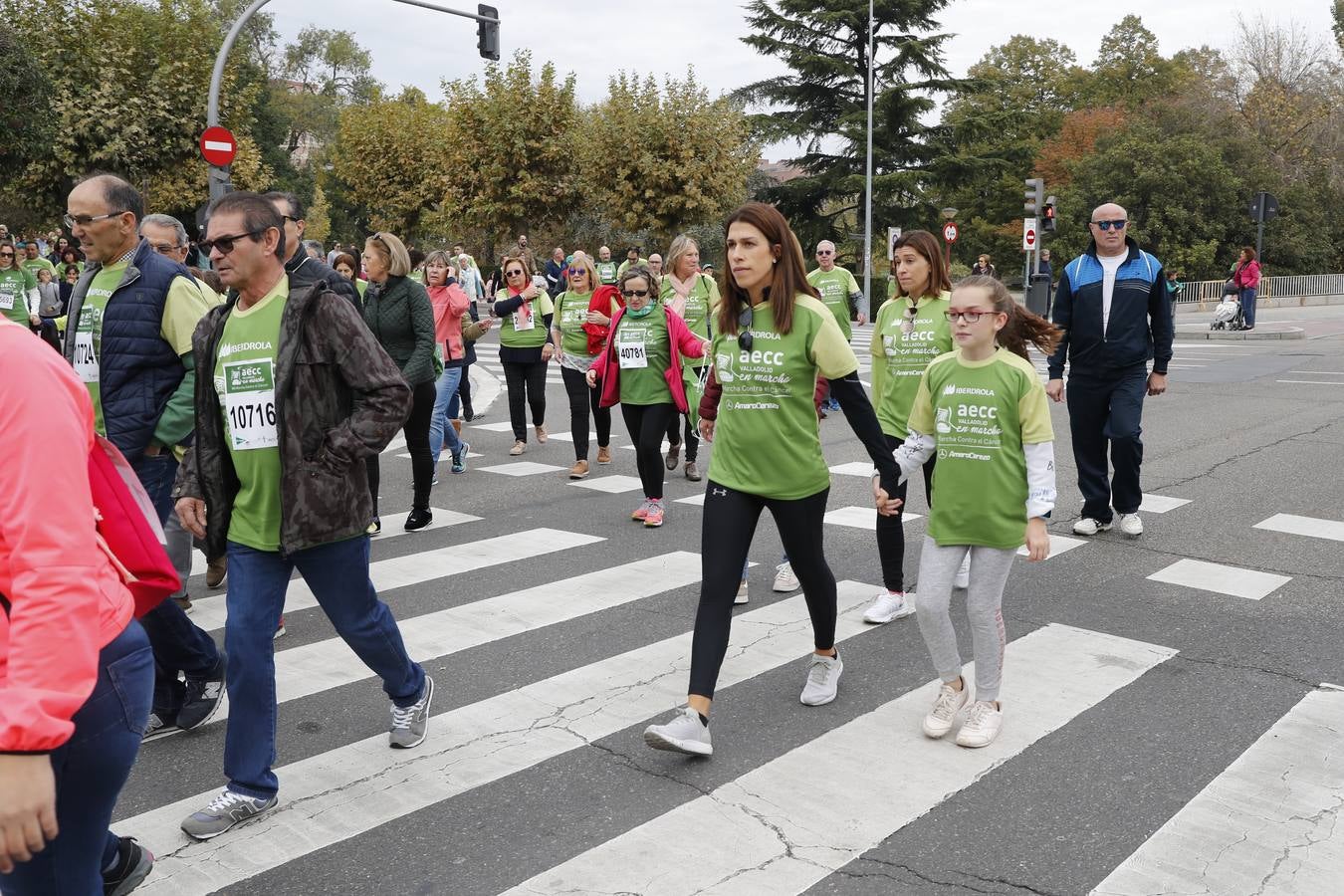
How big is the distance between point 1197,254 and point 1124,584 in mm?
42572

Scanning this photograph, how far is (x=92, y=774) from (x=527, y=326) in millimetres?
9040

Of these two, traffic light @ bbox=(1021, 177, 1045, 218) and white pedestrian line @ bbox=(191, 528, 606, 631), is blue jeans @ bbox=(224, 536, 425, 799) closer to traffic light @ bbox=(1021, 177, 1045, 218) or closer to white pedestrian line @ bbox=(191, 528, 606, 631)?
white pedestrian line @ bbox=(191, 528, 606, 631)

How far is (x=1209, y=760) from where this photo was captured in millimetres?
4105

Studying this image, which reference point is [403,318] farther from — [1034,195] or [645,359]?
[1034,195]

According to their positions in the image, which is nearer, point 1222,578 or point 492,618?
point 492,618

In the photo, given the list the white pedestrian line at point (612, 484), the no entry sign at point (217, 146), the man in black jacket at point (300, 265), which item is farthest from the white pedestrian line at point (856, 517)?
the no entry sign at point (217, 146)

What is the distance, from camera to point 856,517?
8.32 m

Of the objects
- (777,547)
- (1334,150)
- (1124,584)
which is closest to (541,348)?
(777,547)

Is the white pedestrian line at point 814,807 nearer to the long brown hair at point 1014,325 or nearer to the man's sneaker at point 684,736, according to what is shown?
the man's sneaker at point 684,736

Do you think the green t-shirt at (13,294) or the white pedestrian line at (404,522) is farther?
the green t-shirt at (13,294)

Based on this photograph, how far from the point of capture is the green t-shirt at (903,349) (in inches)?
229

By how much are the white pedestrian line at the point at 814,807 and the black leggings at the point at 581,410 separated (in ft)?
19.1

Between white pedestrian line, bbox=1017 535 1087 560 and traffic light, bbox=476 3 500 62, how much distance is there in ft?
48.9

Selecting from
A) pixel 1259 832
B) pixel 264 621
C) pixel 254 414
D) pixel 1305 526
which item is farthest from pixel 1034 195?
pixel 264 621
